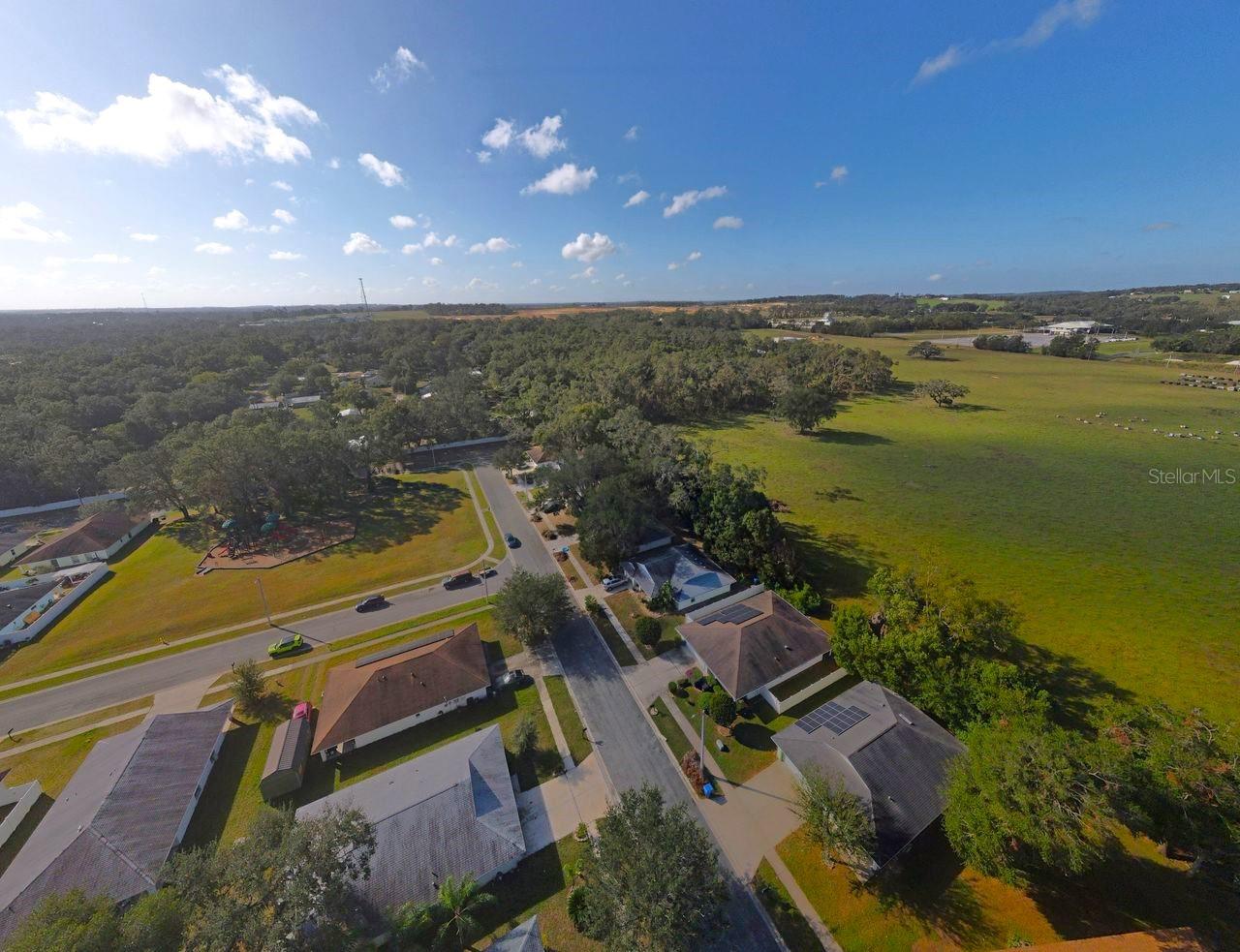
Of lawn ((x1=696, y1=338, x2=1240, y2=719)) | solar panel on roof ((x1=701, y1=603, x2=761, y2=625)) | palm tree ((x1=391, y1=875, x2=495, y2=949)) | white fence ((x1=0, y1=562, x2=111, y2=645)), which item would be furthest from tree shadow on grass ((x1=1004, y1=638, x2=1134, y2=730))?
white fence ((x1=0, y1=562, x2=111, y2=645))

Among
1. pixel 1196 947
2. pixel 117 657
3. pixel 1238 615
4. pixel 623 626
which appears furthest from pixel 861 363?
pixel 117 657

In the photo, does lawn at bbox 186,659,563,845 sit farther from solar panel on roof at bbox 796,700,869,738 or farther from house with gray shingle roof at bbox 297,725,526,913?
solar panel on roof at bbox 796,700,869,738

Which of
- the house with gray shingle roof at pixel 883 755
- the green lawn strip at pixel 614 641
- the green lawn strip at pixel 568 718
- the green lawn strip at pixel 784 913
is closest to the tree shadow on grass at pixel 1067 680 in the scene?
the house with gray shingle roof at pixel 883 755

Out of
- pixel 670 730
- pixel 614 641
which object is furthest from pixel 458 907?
pixel 614 641

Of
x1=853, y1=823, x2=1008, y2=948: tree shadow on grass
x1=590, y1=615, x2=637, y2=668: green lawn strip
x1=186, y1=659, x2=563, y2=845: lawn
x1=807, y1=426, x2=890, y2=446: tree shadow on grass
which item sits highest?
x1=807, y1=426, x2=890, y2=446: tree shadow on grass

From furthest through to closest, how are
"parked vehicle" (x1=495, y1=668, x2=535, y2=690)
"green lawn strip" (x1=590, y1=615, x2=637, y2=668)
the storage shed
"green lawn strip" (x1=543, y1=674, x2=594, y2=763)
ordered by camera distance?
1. "green lawn strip" (x1=590, y1=615, x2=637, y2=668)
2. "parked vehicle" (x1=495, y1=668, x2=535, y2=690)
3. "green lawn strip" (x1=543, y1=674, x2=594, y2=763)
4. the storage shed

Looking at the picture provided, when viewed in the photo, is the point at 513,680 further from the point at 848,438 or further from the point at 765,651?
the point at 848,438

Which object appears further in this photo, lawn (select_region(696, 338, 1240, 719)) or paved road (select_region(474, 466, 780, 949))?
lawn (select_region(696, 338, 1240, 719))
